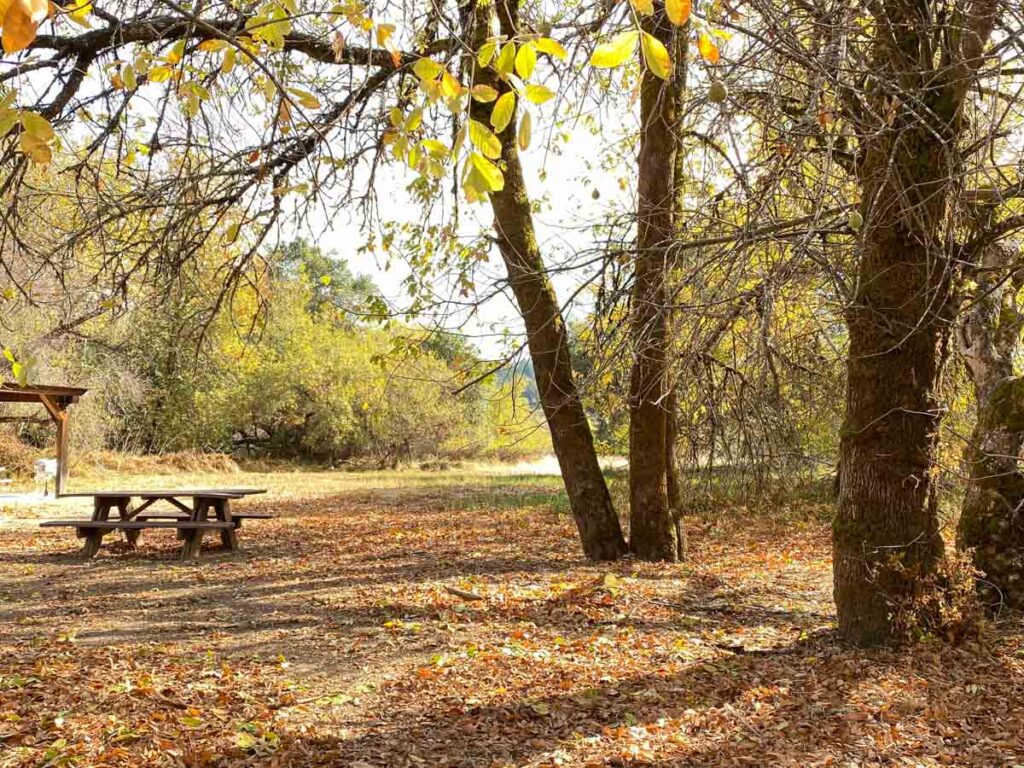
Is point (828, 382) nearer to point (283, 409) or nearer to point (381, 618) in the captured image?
point (381, 618)

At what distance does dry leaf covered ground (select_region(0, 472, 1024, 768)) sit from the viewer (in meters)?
3.61

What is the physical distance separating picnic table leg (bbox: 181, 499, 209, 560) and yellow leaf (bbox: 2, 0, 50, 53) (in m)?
8.32

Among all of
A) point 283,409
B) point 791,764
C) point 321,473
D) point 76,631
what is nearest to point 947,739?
point 791,764

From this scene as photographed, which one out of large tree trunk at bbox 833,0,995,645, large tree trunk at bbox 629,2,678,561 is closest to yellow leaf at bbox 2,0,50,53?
large tree trunk at bbox 833,0,995,645

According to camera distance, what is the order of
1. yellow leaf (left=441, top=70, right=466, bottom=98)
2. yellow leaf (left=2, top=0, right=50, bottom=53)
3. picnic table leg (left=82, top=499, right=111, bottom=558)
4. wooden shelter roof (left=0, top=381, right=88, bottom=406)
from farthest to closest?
1. wooden shelter roof (left=0, top=381, right=88, bottom=406)
2. picnic table leg (left=82, top=499, right=111, bottom=558)
3. yellow leaf (left=441, top=70, right=466, bottom=98)
4. yellow leaf (left=2, top=0, right=50, bottom=53)

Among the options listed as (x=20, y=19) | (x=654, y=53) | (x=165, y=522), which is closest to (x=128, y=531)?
(x=165, y=522)

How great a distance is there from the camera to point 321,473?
27422 millimetres

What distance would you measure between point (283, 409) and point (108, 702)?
86.1 feet

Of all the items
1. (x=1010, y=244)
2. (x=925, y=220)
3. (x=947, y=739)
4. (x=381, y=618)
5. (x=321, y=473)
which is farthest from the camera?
(x=321, y=473)

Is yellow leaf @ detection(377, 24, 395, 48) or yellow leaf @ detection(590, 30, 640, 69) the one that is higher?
yellow leaf @ detection(377, 24, 395, 48)

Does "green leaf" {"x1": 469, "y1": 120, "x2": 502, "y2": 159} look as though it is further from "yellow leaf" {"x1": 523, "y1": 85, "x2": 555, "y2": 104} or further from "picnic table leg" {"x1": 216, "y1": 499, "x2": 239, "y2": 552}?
"picnic table leg" {"x1": 216, "y1": 499, "x2": 239, "y2": 552}

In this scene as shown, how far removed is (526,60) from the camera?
5.84 feet

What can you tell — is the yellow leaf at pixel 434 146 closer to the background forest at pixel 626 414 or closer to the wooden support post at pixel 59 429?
the background forest at pixel 626 414

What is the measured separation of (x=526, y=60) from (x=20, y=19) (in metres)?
0.95
